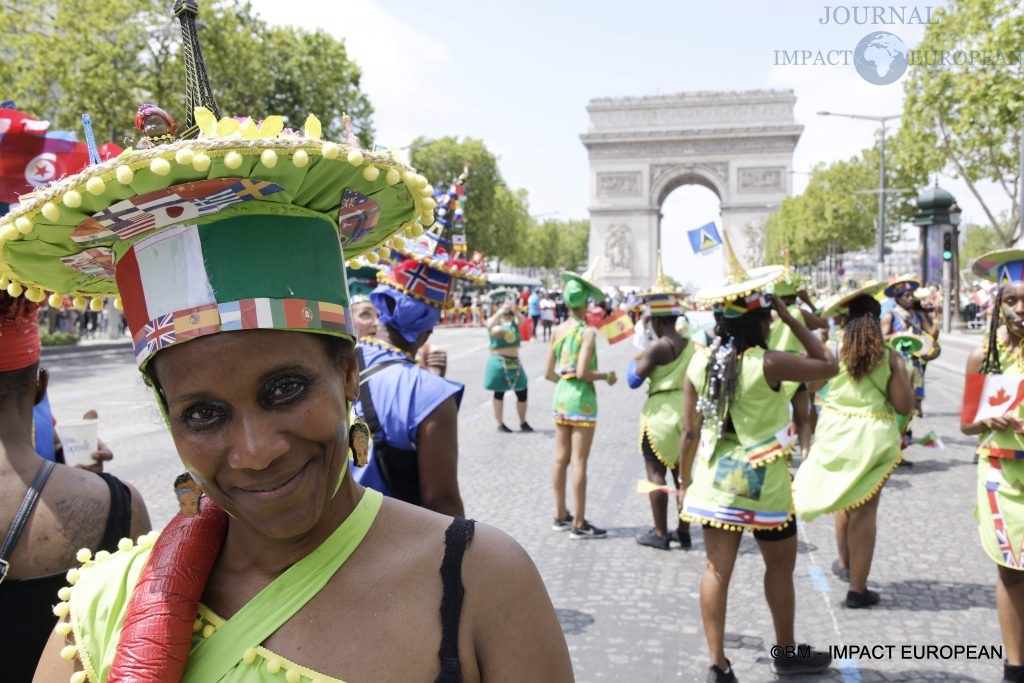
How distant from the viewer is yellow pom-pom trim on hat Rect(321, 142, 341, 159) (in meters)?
1.32

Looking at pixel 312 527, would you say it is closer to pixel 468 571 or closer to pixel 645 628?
pixel 468 571

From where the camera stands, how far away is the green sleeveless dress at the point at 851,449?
5395 millimetres

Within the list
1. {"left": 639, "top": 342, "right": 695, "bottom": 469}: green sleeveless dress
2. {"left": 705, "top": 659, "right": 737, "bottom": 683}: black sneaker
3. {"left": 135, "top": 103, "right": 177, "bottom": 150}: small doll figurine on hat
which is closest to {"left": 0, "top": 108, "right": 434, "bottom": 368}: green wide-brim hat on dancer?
{"left": 135, "top": 103, "right": 177, "bottom": 150}: small doll figurine on hat

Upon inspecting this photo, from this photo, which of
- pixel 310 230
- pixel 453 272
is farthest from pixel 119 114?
pixel 310 230

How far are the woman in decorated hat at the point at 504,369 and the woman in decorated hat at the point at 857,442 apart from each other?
6.22m

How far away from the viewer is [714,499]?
4.33m

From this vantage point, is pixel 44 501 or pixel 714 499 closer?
pixel 44 501

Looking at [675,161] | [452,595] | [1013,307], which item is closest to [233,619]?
[452,595]

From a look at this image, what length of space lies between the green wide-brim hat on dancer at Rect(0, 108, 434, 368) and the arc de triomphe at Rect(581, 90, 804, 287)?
63897 mm

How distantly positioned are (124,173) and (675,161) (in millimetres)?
67852

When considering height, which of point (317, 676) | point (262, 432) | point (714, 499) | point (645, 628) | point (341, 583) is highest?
point (262, 432)

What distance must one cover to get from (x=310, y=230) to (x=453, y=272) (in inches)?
88.3

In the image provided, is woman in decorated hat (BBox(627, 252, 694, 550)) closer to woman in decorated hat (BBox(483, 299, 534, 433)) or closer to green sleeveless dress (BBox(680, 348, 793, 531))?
green sleeveless dress (BBox(680, 348, 793, 531))

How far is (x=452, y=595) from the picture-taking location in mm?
1496
